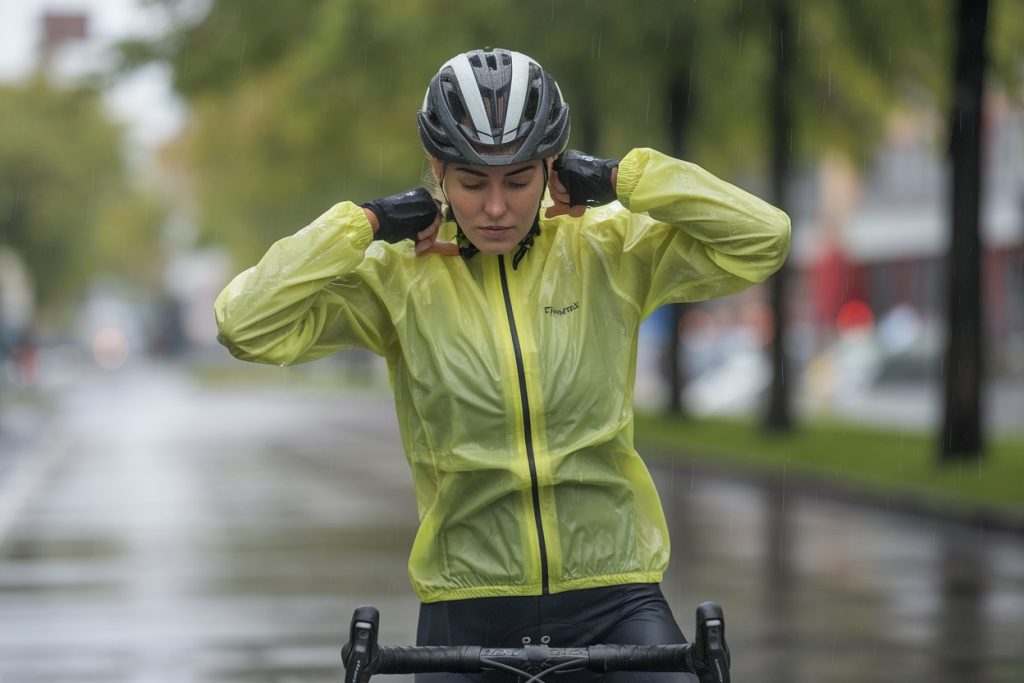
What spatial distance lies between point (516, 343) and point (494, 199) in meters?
0.28

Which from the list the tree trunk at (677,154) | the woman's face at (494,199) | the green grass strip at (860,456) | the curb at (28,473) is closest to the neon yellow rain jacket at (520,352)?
the woman's face at (494,199)

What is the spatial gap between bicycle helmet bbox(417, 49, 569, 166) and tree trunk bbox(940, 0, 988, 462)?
47.7 feet

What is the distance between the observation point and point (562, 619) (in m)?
3.72

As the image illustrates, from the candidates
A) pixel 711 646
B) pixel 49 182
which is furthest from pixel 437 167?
pixel 49 182

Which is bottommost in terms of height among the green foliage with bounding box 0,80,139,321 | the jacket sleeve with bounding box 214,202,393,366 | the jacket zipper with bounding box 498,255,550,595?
the jacket zipper with bounding box 498,255,550,595

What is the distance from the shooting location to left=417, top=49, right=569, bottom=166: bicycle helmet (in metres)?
3.55

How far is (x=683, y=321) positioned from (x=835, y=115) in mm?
3741

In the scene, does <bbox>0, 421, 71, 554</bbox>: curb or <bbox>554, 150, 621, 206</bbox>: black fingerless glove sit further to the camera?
<bbox>0, 421, 71, 554</bbox>: curb

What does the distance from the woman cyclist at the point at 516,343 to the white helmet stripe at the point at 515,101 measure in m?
0.03

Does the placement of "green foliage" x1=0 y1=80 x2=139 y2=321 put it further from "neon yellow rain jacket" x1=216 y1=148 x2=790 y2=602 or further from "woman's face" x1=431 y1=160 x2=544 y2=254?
"woman's face" x1=431 y1=160 x2=544 y2=254

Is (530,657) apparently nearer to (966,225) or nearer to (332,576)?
(332,576)

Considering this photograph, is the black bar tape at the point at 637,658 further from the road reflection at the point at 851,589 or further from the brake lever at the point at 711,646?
the road reflection at the point at 851,589

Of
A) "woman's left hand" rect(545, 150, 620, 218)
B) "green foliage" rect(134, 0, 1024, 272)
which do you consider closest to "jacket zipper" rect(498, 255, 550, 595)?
"woman's left hand" rect(545, 150, 620, 218)

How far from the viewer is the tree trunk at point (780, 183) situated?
23.4m
